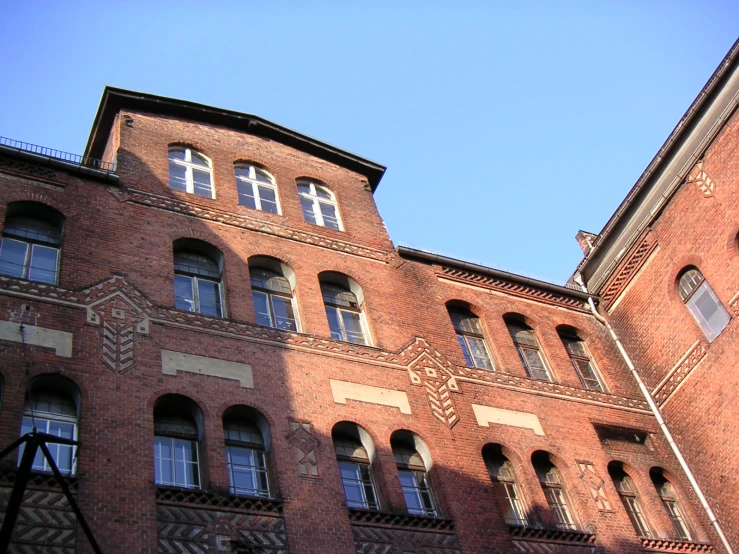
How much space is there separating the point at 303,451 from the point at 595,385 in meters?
8.61

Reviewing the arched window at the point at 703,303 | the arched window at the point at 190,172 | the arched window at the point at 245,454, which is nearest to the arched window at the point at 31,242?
the arched window at the point at 190,172

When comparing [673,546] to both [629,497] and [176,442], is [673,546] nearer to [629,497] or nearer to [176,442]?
[629,497]

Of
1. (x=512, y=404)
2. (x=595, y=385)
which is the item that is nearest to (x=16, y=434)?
(x=512, y=404)

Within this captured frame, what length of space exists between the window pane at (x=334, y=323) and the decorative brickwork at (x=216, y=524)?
15.5 ft

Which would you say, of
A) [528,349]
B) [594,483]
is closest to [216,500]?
[594,483]

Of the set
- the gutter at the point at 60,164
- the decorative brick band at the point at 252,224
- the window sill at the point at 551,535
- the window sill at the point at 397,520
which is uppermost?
the gutter at the point at 60,164

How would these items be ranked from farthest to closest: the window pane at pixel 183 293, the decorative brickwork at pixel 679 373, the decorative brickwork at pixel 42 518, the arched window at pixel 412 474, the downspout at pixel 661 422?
1. the decorative brickwork at pixel 679 373
2. the downspout at pixel 661 422
3. the window pane at pixel 183 293
4. the arched window at pixel 412 474
5. the decorative brickwork at pixel 42 518

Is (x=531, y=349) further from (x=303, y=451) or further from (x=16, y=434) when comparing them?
(x=16, y=434)

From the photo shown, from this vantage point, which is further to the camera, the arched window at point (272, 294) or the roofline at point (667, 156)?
the roofline at point (667, 156)

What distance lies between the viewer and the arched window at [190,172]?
18438 mm

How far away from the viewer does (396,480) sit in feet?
47.1

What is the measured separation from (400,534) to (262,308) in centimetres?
520

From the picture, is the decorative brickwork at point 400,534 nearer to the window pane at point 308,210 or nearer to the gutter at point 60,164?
the window pane at point 308,210

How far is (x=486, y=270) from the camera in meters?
20.5
